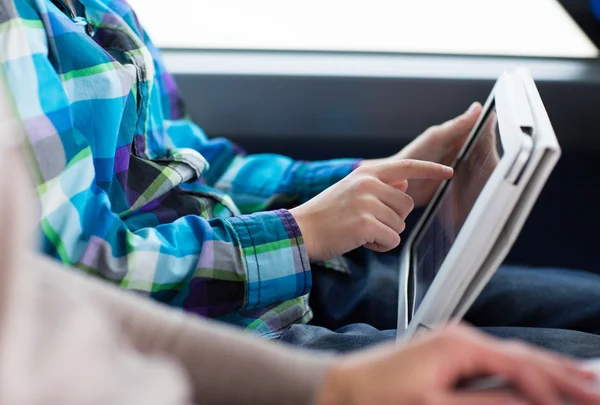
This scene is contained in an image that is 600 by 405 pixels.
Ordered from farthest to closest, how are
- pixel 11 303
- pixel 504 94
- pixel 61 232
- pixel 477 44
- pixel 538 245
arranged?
pixel 477 44
pixel 538 245
pixel 504 94
pixel 61 232
pixel 11 303

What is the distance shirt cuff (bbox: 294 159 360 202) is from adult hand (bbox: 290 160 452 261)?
7.1 inches

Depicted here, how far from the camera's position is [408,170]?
2.47 ft

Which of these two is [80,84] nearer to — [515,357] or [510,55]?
[515,357]

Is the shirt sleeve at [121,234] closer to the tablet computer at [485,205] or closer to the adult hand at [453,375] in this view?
the tablet computer at [485,205]

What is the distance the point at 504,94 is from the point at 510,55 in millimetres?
454

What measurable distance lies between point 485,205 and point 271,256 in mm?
216

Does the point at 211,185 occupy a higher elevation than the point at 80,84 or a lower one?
lower

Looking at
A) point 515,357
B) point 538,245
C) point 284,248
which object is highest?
point 515,357

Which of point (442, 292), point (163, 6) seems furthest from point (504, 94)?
point (163, 6)

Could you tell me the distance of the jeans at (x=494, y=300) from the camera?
2.82ft

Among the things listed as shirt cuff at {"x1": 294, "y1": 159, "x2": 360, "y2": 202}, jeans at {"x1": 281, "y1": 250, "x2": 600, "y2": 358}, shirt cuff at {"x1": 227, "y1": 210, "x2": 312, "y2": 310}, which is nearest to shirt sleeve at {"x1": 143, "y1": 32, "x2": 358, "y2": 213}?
shirt cuff at {"x1": 294, "y1": 159, "x2": 360, "y2": 202}

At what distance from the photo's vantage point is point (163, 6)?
52.5 inches

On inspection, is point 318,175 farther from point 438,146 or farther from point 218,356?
point 218,356

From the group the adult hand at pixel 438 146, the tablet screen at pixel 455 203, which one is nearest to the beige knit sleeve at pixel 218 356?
the tablet screen at pixel 455 203
